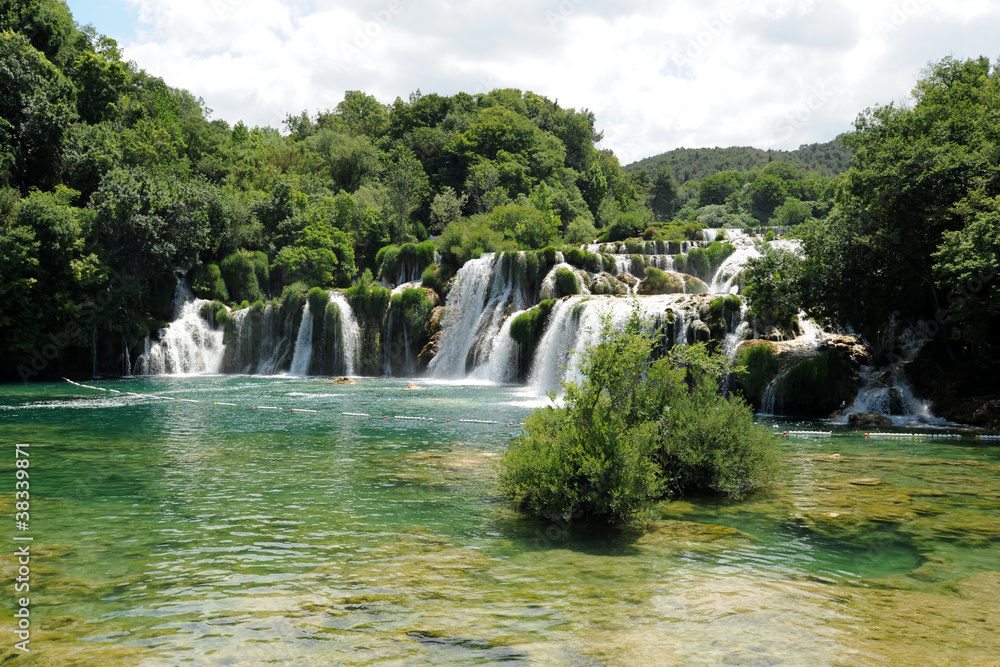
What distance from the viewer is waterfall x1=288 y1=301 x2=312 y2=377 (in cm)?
4088

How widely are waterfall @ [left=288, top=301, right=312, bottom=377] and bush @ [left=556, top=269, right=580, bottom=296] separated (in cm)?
1526

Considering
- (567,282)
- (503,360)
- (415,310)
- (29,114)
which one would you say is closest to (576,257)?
(567,282)

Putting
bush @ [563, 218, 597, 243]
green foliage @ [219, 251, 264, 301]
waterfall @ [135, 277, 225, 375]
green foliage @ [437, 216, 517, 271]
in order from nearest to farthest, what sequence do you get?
waterfall @ [135, 277, 225, 375]
green foliage @ [437, 216, 517, 271]
green foliage @ [219, 251, 264, 301]
bush @ [563, 218, 597, 243]

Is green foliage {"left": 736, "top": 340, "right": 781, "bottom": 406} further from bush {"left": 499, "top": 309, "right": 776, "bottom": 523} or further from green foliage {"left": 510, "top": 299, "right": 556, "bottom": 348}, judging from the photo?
bush {"left": 499, "top": 309, "right": 776, "bottom": 523}

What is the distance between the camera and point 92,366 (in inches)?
1517

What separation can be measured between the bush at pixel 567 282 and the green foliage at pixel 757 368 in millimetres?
13429

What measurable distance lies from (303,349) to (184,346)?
7214mm

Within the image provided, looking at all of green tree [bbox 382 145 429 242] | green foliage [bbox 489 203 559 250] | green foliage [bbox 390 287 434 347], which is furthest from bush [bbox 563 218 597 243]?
green foliage [bbox 390 287 434 347]

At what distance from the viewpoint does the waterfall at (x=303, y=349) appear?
134 ft

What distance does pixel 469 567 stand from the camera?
311 inches

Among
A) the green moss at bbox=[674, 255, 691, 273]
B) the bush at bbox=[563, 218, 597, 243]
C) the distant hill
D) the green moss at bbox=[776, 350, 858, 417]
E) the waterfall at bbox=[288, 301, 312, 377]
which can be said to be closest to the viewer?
the green moss at bbox=[776, 350, 858, 417]

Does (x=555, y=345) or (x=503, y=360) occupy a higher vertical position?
(x=555, y=345)

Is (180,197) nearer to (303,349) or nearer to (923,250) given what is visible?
(303,349)

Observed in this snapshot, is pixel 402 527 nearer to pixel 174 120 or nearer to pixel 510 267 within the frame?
pixel 510 267
